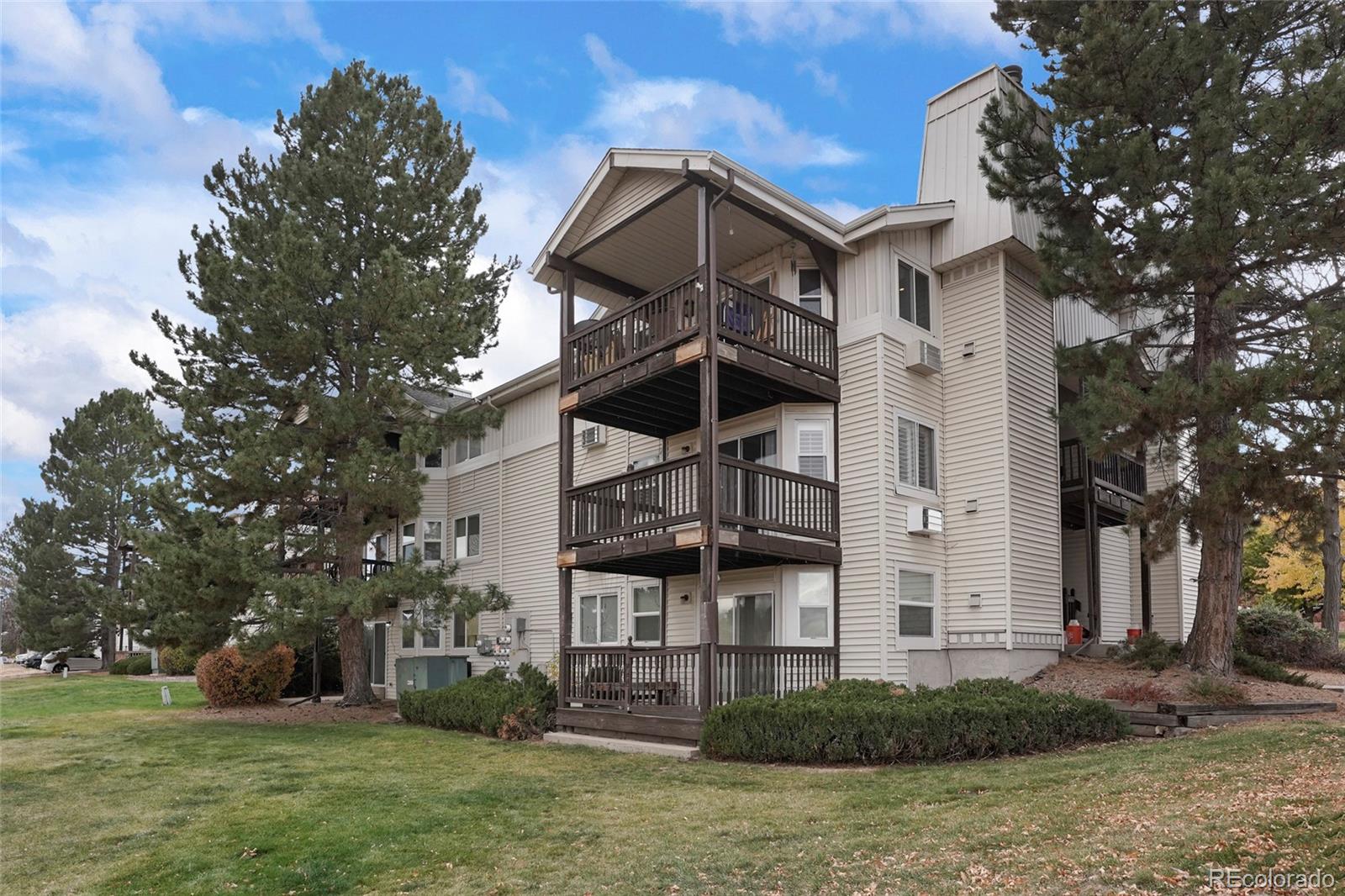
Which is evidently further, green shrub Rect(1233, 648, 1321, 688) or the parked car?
the parked car

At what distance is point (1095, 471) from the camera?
1925 cm

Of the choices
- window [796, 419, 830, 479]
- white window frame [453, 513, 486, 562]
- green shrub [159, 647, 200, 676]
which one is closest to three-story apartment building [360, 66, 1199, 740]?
window [796, 419, 830, 479]

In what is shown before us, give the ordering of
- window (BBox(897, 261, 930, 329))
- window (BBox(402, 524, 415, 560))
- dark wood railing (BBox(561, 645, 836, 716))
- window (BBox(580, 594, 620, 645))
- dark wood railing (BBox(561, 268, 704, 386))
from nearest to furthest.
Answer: dark wood railing (BBox(561, 645, 836, 716)), dark wood railing (BBox(561, 268, 704, 386)), window (BBox(897, 261, 930, 329)), window (BBox(580, 594, 620, 645)), window (BBox(402, 524, 415, 560))

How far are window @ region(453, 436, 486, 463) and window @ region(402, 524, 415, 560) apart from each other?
2268 millimetres

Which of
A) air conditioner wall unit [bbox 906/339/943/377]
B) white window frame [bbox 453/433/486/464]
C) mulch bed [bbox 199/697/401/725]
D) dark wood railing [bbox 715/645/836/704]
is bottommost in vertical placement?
mulch bed [bbox 199/697/401/725]

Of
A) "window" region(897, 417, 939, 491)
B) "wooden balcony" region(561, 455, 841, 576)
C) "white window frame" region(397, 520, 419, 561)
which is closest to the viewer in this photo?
"wooden balcony" region(561, 455, 841, 576)

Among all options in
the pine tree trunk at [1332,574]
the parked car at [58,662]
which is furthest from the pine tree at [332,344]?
the parked car at [58,662]

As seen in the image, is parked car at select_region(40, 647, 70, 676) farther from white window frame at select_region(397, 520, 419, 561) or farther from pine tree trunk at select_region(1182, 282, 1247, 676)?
pine tree trunk at select_region(1182, 282, 1247, 676)

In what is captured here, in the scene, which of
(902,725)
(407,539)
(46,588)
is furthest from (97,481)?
(902,725)

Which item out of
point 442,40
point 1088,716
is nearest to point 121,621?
point 442,40

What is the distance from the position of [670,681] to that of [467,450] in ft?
43.1

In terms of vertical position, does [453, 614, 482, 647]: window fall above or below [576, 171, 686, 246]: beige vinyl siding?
below

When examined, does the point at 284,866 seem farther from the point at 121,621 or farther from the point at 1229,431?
the point at 121,621

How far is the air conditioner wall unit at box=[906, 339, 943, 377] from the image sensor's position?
55.7ft
